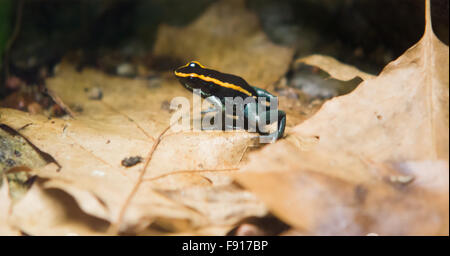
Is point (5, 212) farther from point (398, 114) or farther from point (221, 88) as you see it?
point (398, 114)

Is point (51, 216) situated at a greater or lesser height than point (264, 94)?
lesser

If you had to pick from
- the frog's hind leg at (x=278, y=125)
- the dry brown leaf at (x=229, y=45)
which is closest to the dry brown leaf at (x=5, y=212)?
the frog's hind leg at (x=278, y=125)

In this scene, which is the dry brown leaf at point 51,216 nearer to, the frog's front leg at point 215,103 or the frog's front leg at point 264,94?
the frog's front leg at point 215,103

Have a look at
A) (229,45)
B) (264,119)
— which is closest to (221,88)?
(264,119)

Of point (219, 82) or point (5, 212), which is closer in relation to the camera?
point (5, 212)
